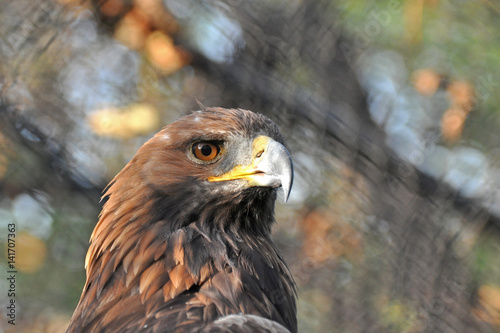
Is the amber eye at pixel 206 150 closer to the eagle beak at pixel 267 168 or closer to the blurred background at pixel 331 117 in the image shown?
the eagle beak at pixel 267 168

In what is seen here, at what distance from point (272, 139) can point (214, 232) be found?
0.31 m

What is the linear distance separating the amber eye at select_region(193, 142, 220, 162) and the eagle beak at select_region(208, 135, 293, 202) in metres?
0.06

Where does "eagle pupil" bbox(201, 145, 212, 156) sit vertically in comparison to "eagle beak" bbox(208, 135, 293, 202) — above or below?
below

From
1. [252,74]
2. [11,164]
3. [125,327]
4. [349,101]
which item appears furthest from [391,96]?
[11,164]

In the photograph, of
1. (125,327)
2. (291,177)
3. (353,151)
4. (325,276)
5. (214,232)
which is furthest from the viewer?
(325,276)

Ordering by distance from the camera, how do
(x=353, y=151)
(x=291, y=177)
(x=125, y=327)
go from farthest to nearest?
(x=353, y=151), (x=291, y=177), (x=125, y=327)

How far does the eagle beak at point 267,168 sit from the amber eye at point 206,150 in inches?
2.4

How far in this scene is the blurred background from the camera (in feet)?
6.65

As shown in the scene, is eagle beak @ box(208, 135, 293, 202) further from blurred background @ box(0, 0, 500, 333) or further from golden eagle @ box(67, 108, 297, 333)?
blurred background @ box(0, 0, 500, 333)

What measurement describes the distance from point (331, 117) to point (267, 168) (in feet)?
2.21

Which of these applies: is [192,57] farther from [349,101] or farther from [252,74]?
[349,101]

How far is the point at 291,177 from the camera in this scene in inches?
53.9

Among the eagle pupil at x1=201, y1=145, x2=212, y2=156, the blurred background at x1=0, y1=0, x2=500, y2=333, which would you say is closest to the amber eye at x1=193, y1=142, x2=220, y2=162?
the eagle pupil at x1=201, y1=145, x2=212, y2=156

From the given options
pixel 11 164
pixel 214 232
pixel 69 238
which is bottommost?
pixel 69 238
